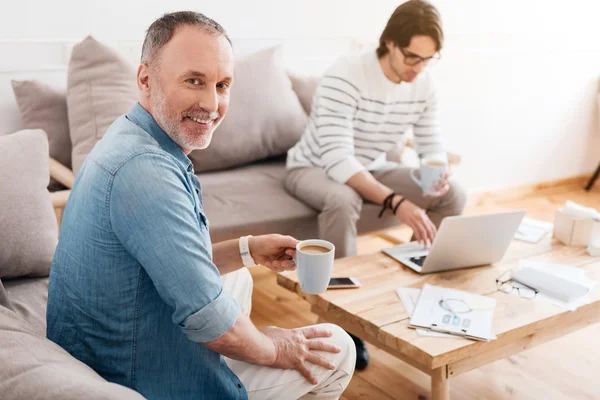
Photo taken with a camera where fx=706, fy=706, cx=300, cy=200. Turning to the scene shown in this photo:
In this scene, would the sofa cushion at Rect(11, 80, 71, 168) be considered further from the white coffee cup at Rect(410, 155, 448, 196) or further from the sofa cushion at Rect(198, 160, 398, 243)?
the white coffee cup at Rect(410, 155, 448, 196)

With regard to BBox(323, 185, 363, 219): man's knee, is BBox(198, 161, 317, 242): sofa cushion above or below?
below

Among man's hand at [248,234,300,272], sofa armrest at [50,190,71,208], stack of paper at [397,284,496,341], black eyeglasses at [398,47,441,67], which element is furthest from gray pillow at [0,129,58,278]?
black eyeglasses at [398,47,441,67]

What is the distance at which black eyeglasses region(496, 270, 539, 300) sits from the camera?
77.8 inches

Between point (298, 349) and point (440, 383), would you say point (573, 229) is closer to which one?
point (440, 383)

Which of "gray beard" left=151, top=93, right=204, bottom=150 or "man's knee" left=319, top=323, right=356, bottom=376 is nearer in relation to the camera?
"gray beard" left=151, top=93, right=204, bottom=150

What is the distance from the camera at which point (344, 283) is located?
2000mm

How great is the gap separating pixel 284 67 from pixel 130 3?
82 cm

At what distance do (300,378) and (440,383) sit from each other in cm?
52

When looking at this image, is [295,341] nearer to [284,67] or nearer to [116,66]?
[116,66]

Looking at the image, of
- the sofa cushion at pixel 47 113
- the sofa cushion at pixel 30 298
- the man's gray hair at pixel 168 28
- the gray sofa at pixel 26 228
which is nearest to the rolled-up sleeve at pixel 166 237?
the man's gray hair at pixel 168 28

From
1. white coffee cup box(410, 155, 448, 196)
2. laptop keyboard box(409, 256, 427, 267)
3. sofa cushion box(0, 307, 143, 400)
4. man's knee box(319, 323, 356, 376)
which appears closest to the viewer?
sofa cushion box(0, 307, 143, 400)

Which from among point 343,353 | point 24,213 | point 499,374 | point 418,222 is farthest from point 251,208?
point 343,353

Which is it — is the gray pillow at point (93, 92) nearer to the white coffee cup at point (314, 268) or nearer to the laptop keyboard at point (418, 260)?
the laptop keyboard at point (418, 260)

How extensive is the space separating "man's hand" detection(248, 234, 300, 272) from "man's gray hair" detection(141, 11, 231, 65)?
498 mm
